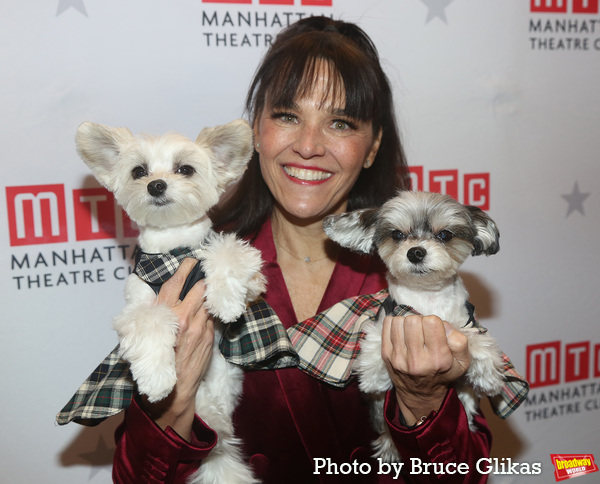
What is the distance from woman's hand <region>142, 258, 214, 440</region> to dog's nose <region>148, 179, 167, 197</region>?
0.26 metres

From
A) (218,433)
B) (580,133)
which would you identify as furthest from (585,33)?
(218,433)

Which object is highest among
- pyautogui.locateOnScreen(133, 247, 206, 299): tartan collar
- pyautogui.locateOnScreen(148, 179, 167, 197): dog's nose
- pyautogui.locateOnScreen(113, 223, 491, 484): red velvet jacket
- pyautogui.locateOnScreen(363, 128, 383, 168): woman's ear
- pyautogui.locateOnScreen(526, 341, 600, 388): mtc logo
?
pyautogui.locateOnScreen(363, 128, 383, 168): woman's ear

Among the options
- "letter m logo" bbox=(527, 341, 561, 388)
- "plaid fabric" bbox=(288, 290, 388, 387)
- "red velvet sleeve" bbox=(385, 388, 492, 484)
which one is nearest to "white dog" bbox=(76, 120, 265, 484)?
"plaid fabric" bbox=(288, 290, 388, 387)

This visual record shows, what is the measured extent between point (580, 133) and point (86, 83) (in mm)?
3132

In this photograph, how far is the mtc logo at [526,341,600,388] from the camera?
3516mm

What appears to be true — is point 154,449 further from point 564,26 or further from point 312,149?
point 564,26

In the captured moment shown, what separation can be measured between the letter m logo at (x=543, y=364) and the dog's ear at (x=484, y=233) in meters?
1.93

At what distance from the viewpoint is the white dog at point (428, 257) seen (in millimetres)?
1772

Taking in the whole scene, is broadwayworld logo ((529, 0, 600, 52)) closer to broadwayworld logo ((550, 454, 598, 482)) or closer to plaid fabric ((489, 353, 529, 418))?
plaid fabric ((489, 353, 529, 418))

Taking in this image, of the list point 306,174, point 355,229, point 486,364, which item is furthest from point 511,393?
point 306,174

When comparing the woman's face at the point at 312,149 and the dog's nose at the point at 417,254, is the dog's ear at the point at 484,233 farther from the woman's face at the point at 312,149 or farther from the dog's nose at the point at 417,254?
the woman's face at the point at 312,149

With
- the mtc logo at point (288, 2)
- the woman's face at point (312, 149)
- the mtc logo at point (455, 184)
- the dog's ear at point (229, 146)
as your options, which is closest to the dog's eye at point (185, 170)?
the dog's ear at point (229, 146)

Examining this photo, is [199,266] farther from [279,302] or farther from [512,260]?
[512,260]

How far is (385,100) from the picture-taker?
2.44 m
